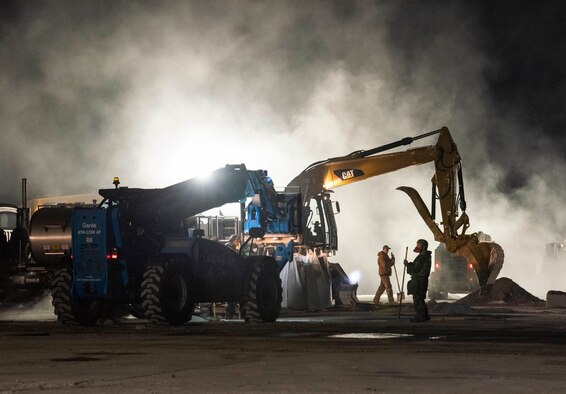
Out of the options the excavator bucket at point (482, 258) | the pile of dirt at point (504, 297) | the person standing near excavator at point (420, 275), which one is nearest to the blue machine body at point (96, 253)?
the person standing near excavator at point (420, 275)

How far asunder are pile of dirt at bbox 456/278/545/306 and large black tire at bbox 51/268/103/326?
1535 cm

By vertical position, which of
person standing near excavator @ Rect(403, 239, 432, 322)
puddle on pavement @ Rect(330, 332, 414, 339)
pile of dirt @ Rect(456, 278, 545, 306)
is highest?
person standing near excavator @ Rect(403, 239, 432, 322)

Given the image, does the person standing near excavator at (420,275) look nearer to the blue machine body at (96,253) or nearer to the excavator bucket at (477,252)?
the blue machine body at (96,253)

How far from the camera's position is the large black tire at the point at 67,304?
926 inches

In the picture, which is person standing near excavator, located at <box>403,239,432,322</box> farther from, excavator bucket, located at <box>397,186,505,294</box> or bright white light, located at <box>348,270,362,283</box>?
bright white light, located at <box>348,270,362,283</box>

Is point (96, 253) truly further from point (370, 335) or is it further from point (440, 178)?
point (440, 178)

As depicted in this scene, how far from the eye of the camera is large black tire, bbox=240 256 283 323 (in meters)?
24.5

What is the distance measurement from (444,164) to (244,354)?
21.7 meters

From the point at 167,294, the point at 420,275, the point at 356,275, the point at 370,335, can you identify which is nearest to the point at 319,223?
the point at 420,275

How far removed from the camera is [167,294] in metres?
22.6

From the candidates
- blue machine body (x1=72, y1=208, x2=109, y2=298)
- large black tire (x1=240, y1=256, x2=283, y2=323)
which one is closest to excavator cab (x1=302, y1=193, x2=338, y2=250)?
large black tire (x1=240, y1=256, x2=283, y2=323)

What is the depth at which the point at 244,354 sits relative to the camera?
15031 millimetres

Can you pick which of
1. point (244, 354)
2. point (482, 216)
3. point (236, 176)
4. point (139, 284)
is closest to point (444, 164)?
point (236, 176)

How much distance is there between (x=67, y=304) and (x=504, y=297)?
56.1 feet
